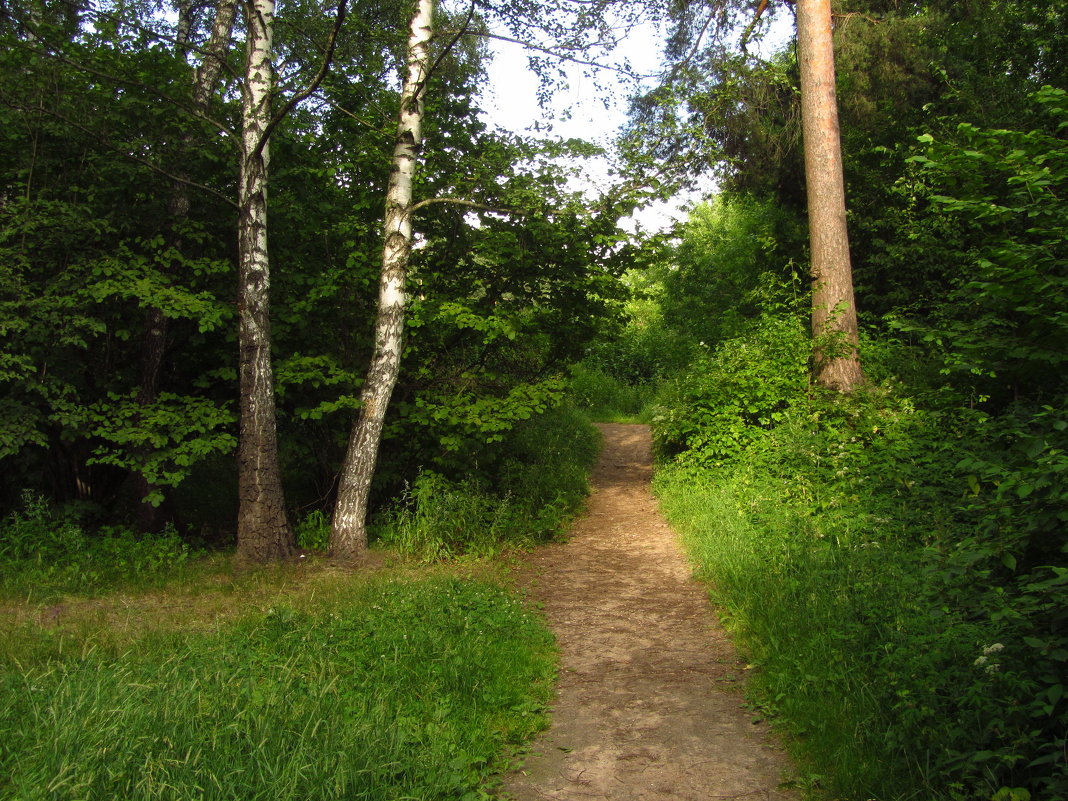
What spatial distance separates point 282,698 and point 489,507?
19.3ft

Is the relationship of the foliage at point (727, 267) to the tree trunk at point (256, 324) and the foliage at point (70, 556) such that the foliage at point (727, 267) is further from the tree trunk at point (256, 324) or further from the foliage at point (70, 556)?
the foliage at point (70, 556)

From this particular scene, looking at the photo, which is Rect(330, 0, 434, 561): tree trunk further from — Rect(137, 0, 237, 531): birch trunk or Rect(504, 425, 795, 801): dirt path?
Rect(137, 0, 237, 531): birch trunk

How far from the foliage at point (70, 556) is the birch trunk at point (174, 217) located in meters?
0.81

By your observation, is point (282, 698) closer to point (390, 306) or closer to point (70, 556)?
point (390, 306)

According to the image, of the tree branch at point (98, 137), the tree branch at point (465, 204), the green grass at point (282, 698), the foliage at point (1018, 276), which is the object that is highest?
the tree branch at point (98, 137)

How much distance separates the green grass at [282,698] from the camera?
3.26 meters

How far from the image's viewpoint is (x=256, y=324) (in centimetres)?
802

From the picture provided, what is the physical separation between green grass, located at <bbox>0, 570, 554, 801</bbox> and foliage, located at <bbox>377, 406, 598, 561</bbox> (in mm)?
1952

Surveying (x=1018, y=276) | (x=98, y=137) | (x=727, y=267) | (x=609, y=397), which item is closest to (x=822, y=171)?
(x=727, y=267)

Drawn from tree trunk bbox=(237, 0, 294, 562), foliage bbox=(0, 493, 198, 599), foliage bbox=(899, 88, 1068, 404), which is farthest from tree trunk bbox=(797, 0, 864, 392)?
foliage bbox=(0, 493, 198, 599)

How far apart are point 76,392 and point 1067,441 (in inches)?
351

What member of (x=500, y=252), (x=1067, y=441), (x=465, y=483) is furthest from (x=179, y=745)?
(x=500, y=252)

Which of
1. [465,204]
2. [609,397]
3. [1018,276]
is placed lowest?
[609,397]

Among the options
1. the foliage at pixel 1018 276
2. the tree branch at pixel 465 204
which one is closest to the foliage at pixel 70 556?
the tree branch at pixel 465 204
